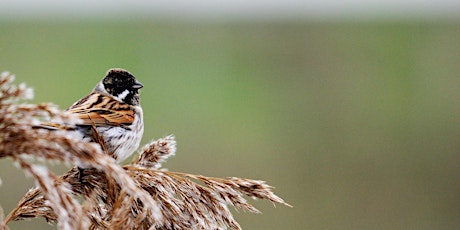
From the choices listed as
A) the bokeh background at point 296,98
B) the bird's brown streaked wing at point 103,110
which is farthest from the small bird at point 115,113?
the bokeh background at point 296,98

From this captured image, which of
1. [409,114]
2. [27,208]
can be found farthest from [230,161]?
[27,208]

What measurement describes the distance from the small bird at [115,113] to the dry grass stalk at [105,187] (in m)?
0.68

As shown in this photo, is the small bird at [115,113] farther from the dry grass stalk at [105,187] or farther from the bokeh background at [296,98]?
the bokeh background at [296,98]

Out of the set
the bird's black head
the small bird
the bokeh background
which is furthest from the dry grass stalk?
the bokeh background

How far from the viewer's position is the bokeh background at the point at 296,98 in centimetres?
1273

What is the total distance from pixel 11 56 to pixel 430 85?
693 cm

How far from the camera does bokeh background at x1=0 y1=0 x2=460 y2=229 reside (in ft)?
41.8

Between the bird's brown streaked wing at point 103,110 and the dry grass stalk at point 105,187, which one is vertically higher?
the bird's brown streaked wing at point 103,110

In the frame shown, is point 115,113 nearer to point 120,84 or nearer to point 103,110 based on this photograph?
point 103,110

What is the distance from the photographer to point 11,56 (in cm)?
1708

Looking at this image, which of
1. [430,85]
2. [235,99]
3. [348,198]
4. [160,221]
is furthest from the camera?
[430,85]

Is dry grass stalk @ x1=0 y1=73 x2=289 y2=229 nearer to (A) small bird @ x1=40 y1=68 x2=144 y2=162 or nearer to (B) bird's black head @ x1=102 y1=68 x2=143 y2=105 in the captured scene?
(A) small bird @ x1=40 y1=68 x2=144 y2=162

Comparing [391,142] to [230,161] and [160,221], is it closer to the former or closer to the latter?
[230,161]

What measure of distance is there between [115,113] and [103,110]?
99mm
